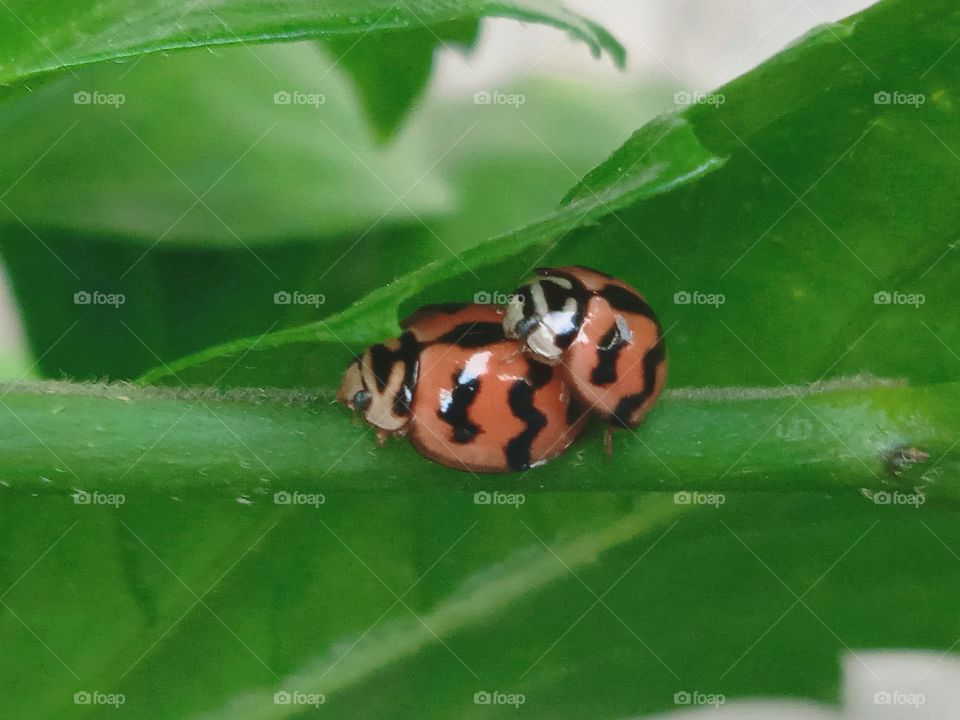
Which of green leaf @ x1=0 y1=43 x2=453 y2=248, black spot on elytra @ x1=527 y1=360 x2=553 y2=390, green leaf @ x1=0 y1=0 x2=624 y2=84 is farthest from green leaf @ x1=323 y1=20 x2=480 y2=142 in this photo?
black spot on elytra @ x1=527 y1=360 x2=553 y2=390

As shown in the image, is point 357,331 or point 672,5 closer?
point 357,331

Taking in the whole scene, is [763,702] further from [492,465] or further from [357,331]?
[357,331]

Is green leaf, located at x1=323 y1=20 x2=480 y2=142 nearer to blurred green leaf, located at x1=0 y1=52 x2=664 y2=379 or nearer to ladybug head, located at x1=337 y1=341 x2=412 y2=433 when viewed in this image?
blurred green leaf, located at x1=0 y1=52 x2=664 y2=379

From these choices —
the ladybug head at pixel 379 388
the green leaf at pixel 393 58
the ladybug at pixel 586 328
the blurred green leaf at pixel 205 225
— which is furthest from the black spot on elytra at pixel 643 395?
the green leaf at pixel 393 58

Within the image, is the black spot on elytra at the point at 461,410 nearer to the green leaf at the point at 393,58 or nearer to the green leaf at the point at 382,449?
the green leaf at the point at 382,449

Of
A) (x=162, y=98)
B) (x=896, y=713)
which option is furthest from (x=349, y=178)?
(x=896, y=713)
